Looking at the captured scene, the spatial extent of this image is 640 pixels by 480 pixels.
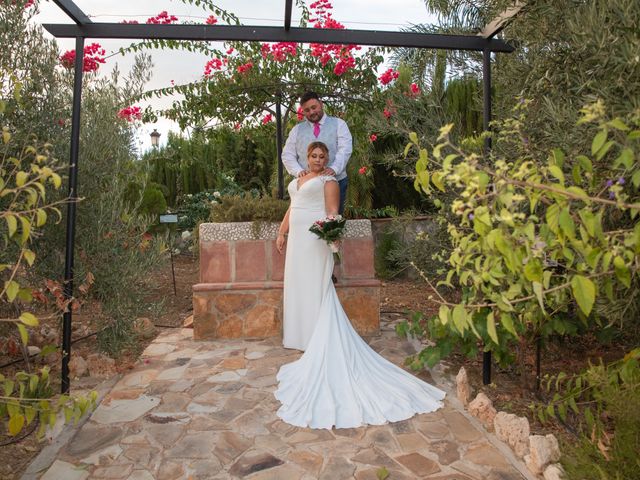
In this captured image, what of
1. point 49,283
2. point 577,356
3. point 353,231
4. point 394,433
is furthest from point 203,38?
point 577,356

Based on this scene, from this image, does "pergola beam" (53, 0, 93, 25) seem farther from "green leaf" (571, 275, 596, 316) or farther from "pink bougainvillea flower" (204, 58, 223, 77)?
"green leaf" (571, 275, 596, 316)

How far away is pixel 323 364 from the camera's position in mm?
4668

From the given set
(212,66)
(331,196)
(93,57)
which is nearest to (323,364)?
(331,196)

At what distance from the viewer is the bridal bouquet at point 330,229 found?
5.36m

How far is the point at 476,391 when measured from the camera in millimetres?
4535

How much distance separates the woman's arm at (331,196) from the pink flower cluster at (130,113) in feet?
7.06

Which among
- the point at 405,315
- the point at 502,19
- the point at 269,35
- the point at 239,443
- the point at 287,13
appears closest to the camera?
the point at 239,443

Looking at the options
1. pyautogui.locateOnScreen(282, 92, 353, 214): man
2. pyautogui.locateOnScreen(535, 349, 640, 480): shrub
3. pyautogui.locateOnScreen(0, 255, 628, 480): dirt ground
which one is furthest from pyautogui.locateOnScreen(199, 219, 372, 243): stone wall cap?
pyautogui.locateOnScreen(535, 349, 640, 480): shrub

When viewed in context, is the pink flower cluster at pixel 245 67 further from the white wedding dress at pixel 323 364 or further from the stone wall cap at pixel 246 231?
the white wedding dress at pixel 323 364

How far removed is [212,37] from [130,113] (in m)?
1.67

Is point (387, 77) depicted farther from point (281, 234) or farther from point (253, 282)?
point (253, 282)

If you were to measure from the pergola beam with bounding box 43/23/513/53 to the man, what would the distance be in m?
1.29

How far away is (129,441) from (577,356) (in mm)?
4036

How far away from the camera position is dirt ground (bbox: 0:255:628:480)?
3.66 metres
